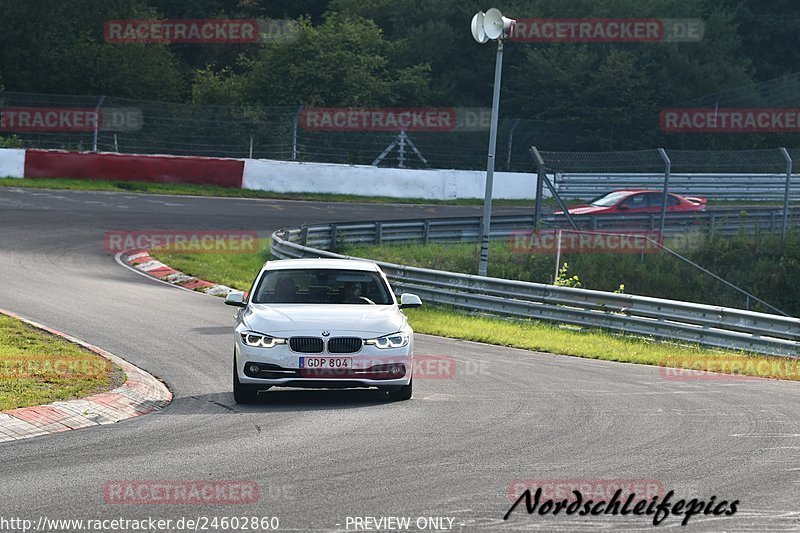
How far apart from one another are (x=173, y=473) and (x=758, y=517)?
376cm

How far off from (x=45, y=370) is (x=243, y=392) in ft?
7.56

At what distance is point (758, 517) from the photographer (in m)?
7.16

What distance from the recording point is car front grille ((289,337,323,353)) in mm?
11422

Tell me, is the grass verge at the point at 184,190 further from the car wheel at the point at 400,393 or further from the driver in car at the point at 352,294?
the car wheel at the point at 400,393

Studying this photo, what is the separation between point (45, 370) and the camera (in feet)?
40.9

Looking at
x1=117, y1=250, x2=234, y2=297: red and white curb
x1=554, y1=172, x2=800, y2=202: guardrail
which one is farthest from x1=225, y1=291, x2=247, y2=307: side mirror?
x1=554, y1=172, x2=800, y2=202: guardrail

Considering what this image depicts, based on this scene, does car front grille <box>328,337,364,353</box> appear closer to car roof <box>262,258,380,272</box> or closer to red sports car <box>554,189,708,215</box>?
car roof <box>262,258,380,272</box>

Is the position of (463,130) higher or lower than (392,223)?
higher

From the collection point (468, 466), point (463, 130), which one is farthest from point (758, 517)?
point (463, 130)

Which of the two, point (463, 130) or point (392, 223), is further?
point (463, 130)

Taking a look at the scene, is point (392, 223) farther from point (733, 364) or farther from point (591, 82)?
point (591, 82)

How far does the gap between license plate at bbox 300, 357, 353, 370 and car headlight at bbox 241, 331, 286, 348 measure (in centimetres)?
29

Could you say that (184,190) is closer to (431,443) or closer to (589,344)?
(589,344)

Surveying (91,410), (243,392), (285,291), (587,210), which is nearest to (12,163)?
(587,210)
